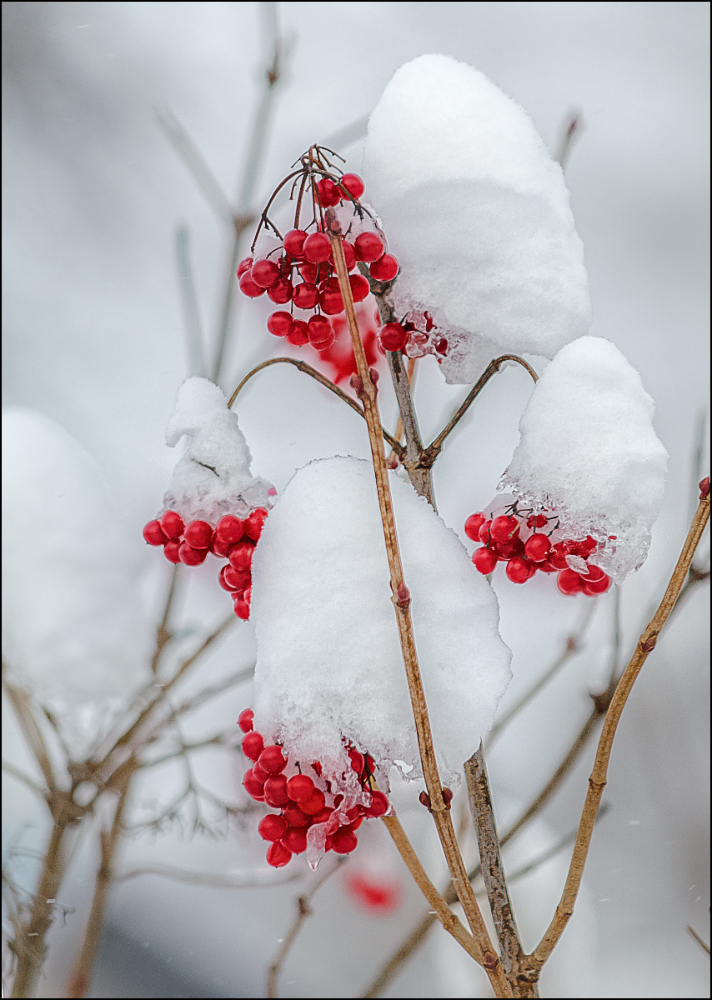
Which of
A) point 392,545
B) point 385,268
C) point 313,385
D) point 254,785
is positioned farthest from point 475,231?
point 313,385

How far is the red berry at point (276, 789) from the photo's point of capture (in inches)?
12.0

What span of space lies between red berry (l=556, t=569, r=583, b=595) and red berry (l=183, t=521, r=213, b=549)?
18cm

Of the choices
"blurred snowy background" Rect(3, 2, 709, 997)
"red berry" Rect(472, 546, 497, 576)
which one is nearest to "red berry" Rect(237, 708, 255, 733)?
"red berry" Rect(472, 546, 497, 576)

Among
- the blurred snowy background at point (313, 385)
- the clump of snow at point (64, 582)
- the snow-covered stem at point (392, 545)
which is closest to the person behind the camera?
the snow-covered stem at point (392, 545)

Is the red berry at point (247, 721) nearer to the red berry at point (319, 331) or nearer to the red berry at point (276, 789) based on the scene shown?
the red berry at point (276, 789)

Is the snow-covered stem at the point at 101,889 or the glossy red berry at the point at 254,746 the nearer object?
the glossy red berry at the point at 254,746

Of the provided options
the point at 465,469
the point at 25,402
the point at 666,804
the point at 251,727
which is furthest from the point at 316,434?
the point at 666,804

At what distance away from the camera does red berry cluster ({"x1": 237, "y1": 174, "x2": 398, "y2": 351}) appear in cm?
30

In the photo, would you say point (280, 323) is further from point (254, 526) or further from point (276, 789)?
point (276, 789)

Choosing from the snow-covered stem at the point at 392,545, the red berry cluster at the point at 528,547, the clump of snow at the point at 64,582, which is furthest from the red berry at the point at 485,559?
the clump of snow at the point at 64,582

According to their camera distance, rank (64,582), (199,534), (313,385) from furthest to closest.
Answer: (313,385)
(64,582)
(199,534)

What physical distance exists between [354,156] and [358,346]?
18.7 inches

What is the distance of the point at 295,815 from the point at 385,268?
22cm

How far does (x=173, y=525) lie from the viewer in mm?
397
